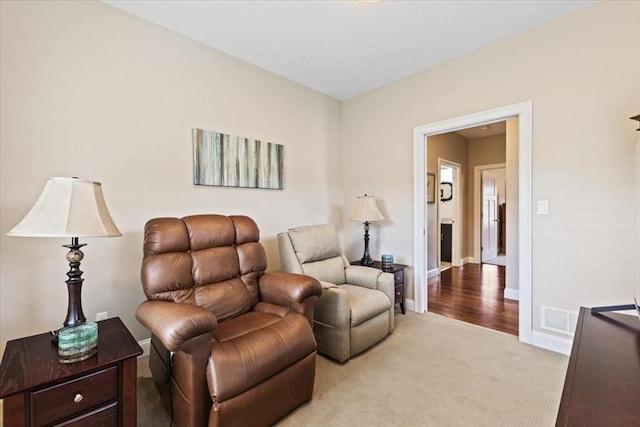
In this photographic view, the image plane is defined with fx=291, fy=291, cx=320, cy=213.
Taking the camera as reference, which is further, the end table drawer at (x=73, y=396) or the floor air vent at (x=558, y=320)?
the floor air vent at (x=558, y=320)

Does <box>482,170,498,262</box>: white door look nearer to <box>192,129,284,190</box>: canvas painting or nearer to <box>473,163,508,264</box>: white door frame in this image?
<box>473,163,508,264</box>: white door frame

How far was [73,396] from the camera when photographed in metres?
1.16

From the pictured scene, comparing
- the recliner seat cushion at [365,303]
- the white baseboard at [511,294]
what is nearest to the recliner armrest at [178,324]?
the recliner seat cushion at [365,303]

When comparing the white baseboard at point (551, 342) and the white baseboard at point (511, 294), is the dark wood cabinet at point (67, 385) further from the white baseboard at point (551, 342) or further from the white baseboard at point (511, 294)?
the white baseboard at point (511, 294)

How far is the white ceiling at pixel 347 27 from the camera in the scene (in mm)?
2166

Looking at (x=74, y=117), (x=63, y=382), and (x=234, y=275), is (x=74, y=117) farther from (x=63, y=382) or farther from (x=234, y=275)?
(x=63, y=382)

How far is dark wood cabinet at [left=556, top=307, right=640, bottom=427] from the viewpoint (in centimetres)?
72

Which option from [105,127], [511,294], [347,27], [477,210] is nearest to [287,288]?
[105,127]

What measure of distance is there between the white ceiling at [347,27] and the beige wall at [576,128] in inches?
8.0

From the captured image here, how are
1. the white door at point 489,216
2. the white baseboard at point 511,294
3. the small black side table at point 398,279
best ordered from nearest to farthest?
the small black side table at point 398,279 < the white baseboard at point 511,294 < the white door at point 489,216

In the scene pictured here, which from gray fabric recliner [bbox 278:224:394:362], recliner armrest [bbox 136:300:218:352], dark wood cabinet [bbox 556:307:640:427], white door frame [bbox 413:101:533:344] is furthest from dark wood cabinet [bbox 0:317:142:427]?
white door frame [bbox 413:101:533:344]

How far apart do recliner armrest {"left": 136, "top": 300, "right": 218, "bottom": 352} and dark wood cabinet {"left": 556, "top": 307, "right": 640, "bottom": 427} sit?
1307 mm

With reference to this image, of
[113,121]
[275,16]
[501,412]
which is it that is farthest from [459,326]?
[113,121]

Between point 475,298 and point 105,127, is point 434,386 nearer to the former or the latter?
point 475,298
